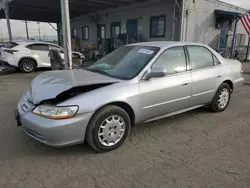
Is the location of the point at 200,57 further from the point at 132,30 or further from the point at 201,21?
the point at 132,30

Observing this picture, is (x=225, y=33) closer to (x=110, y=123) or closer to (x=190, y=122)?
(x=190, y=122)

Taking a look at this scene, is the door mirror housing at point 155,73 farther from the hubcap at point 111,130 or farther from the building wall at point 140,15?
the building wall at point 140,15

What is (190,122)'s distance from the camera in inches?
157

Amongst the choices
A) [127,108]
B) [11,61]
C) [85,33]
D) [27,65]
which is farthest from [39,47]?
[85,33]

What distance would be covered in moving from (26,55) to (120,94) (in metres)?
7.96

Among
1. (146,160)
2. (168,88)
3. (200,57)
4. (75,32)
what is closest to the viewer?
(146,160)

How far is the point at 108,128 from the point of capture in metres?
2.91

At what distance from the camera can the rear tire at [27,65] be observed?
937 centimetres

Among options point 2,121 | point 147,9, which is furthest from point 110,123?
point 147,9

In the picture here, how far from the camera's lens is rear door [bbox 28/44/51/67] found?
9.60 meters

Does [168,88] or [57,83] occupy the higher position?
[57,83]

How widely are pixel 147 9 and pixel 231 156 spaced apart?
1102 centimetres

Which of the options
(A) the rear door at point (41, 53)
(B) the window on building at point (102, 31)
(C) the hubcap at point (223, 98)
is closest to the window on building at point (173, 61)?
(C) the hubcap at point (223, 98)

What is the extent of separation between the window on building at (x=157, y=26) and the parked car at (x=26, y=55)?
4901 millimetres
